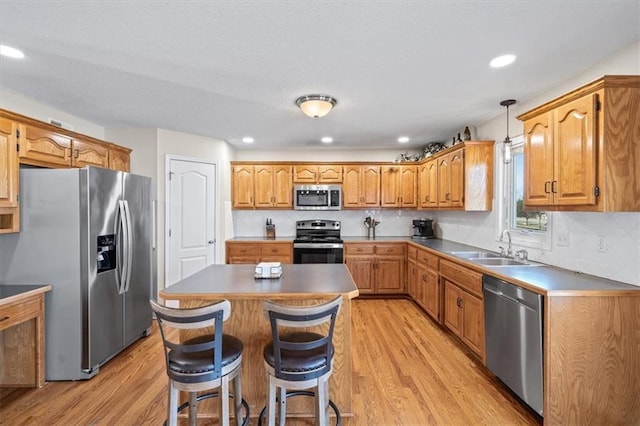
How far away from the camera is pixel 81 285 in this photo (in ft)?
8.51

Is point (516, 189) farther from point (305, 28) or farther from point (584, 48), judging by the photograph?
point (305, 28)

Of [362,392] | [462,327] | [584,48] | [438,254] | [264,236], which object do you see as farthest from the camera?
[264,236]

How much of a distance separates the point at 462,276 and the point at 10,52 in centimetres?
394

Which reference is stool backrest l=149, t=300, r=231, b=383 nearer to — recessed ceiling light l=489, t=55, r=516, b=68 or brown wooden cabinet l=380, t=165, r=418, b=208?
recessed ceiling light l=489, t=55, r=516, b=68

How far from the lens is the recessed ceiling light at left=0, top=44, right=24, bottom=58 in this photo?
6.75 feet

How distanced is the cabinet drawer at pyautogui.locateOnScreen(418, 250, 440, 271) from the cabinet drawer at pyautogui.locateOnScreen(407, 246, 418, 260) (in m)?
0.12

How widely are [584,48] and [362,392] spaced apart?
9.28 ft

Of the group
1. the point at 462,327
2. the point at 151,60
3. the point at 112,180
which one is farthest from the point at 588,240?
the point at 112,180

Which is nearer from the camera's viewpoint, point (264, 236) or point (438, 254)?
point (438, 254)

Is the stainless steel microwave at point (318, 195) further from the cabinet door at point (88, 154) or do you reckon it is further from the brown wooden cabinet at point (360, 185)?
the cabinet door at point (88, 154)

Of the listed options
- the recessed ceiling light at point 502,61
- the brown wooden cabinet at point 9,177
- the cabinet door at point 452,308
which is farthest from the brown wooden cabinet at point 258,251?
the recessed ceiling light at point 502,61

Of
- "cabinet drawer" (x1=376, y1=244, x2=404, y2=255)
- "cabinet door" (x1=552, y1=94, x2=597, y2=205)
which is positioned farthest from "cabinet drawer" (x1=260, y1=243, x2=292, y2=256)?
"cabinet door" (x1=552, y1=94, x2=597, y2=205)

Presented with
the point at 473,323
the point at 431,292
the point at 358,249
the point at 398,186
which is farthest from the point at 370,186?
the point at 473,323

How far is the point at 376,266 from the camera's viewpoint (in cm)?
481
